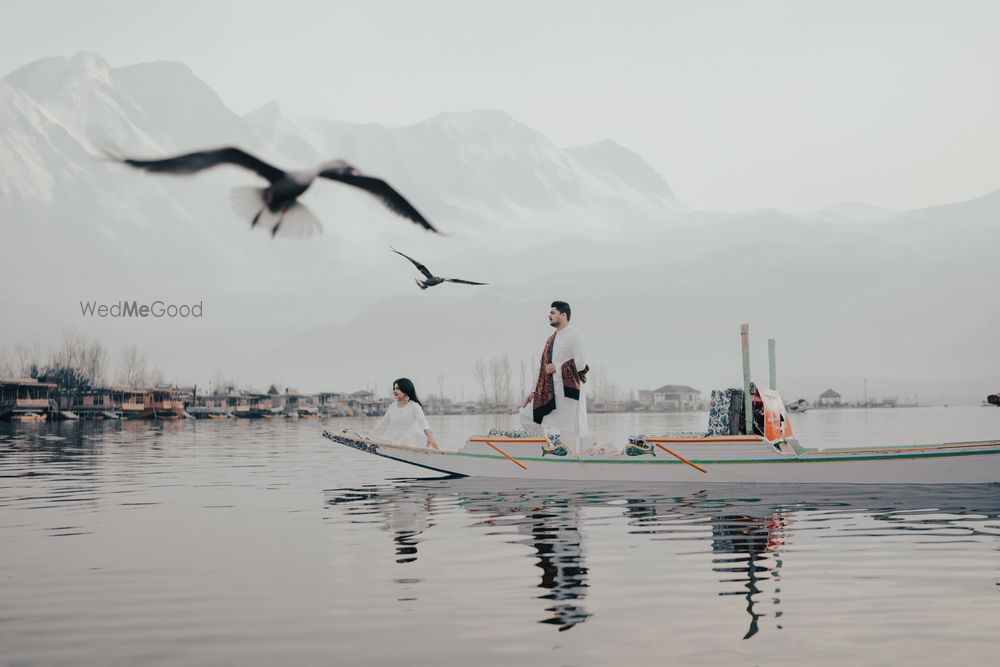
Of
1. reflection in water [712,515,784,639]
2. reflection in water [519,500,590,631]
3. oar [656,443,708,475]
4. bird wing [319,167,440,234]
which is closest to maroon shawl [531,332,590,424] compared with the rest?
oar [656,443,708,475]

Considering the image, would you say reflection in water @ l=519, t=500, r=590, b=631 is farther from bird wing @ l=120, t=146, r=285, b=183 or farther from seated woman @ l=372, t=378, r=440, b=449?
seated woman @ l=372, t=378, r=440, b=449

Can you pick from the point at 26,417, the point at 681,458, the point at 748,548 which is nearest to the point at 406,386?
the point at 681,458

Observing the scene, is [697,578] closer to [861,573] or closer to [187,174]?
[861,573]

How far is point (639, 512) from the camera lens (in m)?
14.1

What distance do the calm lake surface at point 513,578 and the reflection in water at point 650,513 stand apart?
50mm

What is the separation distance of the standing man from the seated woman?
7.24 ft

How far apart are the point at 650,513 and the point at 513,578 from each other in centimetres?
536

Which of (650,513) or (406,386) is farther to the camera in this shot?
(406,386)

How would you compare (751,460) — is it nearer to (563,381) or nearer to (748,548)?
(563,381)

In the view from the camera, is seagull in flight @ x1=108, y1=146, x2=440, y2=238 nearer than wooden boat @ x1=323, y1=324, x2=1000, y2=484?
Yes

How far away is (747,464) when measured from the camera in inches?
694

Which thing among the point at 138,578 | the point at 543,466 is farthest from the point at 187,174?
the point at 543,466

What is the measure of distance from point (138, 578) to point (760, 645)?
5.51 meters

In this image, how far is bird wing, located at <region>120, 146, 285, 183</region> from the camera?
29.0 ft
